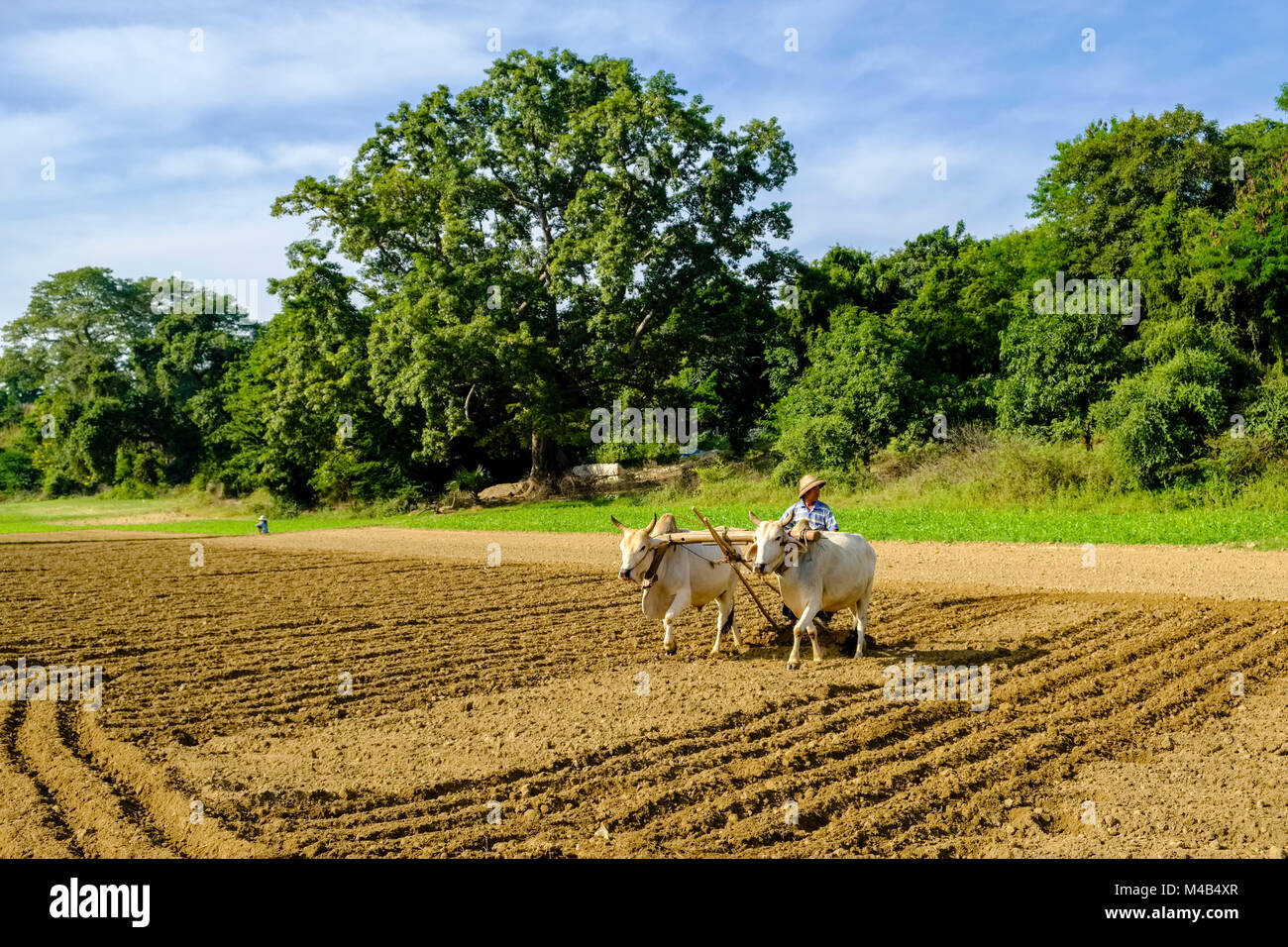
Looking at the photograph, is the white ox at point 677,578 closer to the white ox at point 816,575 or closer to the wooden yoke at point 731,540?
the wooden yoke at point 731,540

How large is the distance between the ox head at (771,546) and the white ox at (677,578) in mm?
1201

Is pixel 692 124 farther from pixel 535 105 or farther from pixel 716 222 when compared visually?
pixel 535 105

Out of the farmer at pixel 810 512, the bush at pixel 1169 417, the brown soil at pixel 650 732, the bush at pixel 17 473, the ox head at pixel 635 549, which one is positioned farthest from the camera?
the bush at pixel 17 473

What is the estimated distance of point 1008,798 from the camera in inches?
244

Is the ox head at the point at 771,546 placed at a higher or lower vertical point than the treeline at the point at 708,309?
lower

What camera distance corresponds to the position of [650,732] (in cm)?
765

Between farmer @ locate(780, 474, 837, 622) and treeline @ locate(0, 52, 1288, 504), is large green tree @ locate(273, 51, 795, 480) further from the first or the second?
farmer @ locate(780, 474, 837, 622)

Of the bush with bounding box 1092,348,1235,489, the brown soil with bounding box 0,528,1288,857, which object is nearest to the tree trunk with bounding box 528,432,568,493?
the bush with bounding box 1092,348,1235,489

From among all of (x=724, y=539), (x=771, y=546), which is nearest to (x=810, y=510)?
(x=724, y=539)

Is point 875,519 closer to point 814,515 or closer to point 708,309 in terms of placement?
point 814,515

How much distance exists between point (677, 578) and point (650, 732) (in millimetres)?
2963

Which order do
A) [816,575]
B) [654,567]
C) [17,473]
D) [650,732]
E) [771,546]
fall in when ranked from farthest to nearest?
1. [17,473]
2. [654,567]
3. [816,575]
4. [771,546]
5. [650,732]

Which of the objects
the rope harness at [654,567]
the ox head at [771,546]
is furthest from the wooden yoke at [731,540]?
the ox head at [771,546]

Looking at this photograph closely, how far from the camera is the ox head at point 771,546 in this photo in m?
9.16
